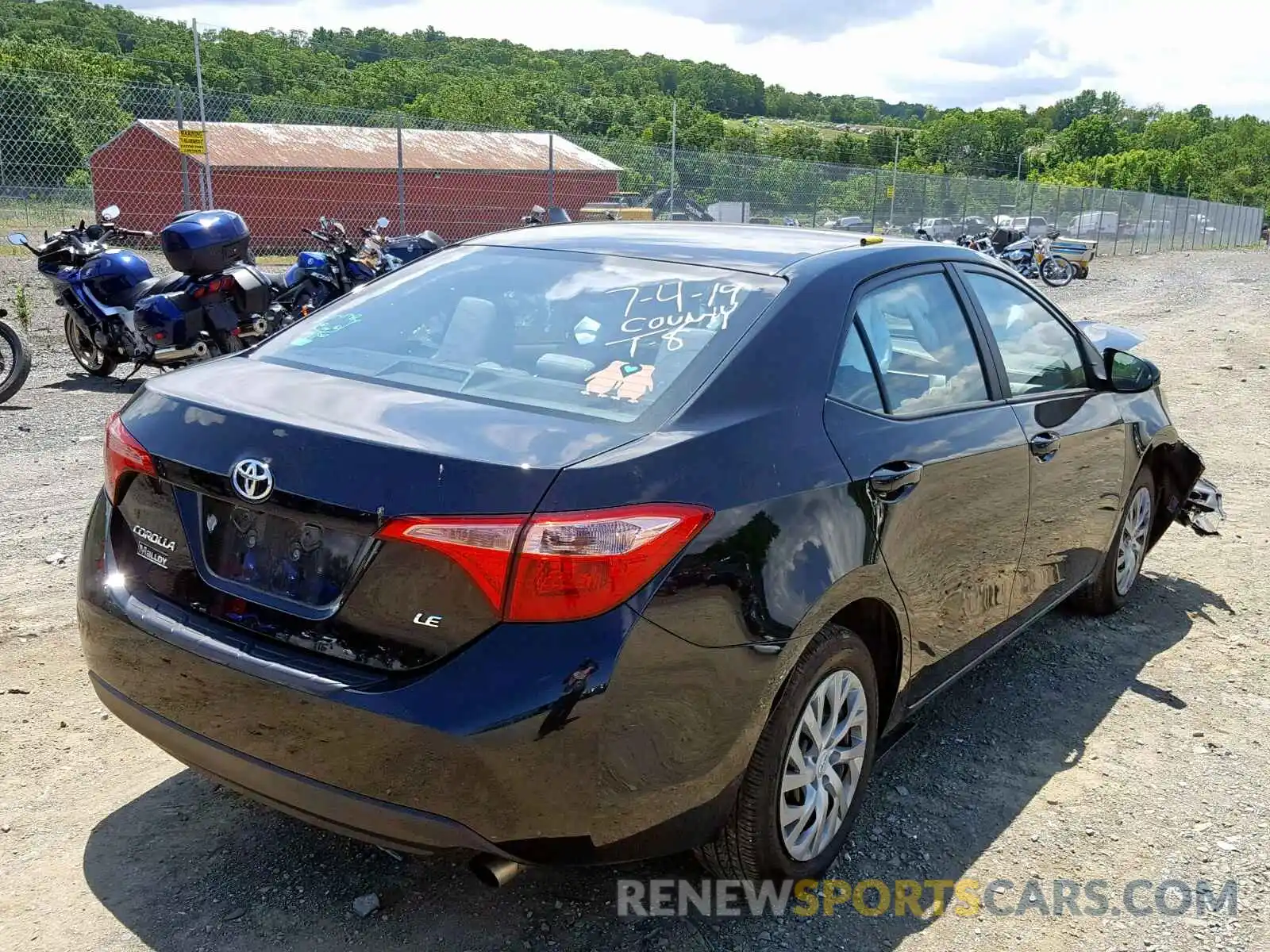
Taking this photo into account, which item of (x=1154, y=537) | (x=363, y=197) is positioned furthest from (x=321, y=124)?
(x=1154, y=537)

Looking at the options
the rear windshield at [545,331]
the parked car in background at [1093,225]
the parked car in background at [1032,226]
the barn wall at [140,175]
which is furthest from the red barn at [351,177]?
the parked car in background at [1093,225]

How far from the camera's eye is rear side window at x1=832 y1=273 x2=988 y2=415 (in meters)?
3.08

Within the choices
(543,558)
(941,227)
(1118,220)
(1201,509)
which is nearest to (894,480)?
(543,558)

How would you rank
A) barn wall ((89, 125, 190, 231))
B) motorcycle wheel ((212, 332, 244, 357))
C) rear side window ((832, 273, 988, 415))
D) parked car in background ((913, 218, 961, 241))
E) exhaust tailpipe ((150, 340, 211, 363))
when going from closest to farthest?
rear side window ((832, 273, 988, 415)), exhaust tailpipe ((150, 340, 211, 363)), motorcycle wheel ((212, 332, 244, 357)), barn wall ((89, 125, 190, 231)), parked car in background ((913, 218, 961, 241))

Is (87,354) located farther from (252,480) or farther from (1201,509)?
(1201,509)

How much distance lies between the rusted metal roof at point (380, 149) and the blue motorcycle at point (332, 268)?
6174mm

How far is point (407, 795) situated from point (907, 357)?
1.91 m

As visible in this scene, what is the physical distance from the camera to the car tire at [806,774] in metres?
2.66

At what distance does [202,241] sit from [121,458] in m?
6.72

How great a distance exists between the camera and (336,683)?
2311mm

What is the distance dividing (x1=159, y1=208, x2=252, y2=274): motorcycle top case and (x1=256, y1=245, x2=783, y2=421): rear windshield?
5.95 meters

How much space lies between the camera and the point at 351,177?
75.9 feet

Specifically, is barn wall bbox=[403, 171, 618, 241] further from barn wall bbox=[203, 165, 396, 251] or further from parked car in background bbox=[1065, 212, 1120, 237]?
parked car in background bbox=[1065, 212, 1120, 237]

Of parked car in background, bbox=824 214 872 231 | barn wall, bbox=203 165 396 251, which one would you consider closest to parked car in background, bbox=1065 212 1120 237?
parked car in background, bbox=824 214 872 231
